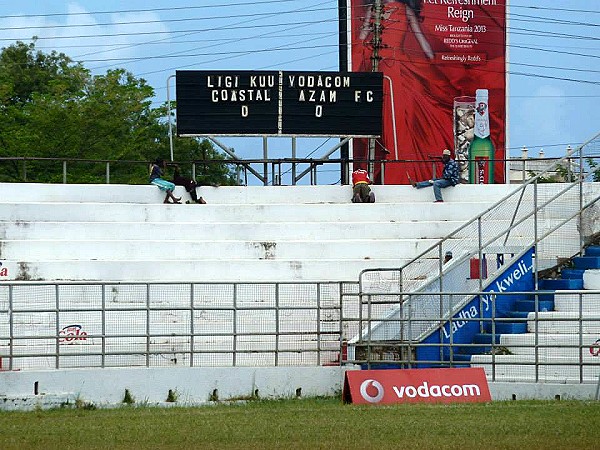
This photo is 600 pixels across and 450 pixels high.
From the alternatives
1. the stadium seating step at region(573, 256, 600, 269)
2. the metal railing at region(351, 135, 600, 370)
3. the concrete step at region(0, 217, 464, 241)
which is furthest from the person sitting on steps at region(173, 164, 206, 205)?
the stadium seating step at region(573, 256, 600, 269)

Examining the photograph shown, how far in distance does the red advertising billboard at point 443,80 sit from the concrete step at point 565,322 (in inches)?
1128

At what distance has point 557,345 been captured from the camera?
72.4ft

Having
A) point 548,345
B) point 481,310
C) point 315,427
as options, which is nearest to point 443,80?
point 481,310

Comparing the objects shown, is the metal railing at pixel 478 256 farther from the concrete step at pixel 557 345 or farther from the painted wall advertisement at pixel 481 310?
the concrete step at pixel 557 345

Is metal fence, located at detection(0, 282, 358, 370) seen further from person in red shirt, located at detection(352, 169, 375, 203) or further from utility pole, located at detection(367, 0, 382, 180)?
utility pole, located at detection(367, 0, 382, 180)

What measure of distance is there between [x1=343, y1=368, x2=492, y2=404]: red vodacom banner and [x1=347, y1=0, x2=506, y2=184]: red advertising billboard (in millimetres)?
30999

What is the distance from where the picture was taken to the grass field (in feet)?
51.8

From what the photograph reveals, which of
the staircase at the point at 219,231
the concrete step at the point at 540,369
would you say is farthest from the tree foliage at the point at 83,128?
the concrete step at the point at 540,369

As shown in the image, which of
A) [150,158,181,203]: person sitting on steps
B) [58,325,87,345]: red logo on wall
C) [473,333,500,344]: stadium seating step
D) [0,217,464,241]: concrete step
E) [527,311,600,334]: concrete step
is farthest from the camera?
[150,158,181,203]: person sitting on steps

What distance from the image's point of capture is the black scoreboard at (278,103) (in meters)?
35.8

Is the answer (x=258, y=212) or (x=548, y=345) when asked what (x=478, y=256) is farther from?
(x=258, y=212)

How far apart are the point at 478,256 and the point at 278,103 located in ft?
40.2

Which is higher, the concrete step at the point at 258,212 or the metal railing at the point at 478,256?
the concrete step at the point at 258,212

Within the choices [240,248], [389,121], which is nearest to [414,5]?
[389,121]
